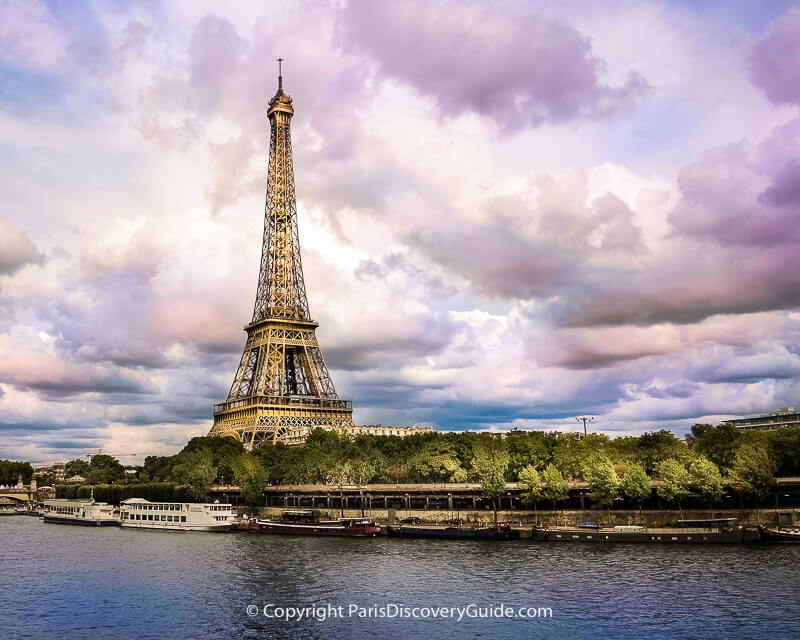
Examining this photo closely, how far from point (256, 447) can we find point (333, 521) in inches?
2200

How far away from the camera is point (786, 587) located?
59.6 m

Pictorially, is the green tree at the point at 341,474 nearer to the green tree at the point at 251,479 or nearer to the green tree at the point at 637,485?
the green tree at the point at 251,479

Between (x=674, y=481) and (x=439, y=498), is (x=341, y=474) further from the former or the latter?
(x=674, y=481)

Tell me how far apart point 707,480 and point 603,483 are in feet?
41.5

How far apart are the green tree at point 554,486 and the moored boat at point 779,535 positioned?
26.3m

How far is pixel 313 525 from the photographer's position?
357 ft

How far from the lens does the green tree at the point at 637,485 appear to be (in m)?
101

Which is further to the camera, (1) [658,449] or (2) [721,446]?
(1) [658,449]

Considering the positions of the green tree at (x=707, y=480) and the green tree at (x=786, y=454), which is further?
the green tree at (x=786, y=454)

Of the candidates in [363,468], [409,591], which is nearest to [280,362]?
[363,468]

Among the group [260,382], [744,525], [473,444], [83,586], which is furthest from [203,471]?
[744,525]

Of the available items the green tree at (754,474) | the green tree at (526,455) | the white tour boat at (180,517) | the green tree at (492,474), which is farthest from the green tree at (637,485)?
the white tour boat at (180,517)

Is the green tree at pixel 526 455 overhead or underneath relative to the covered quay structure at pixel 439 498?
overhead

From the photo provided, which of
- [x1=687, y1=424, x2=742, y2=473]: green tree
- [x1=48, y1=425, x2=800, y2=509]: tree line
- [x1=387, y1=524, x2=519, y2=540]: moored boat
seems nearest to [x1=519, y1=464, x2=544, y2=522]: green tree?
[x1=48, y1=425, x2=800, y2=509]: tree line
